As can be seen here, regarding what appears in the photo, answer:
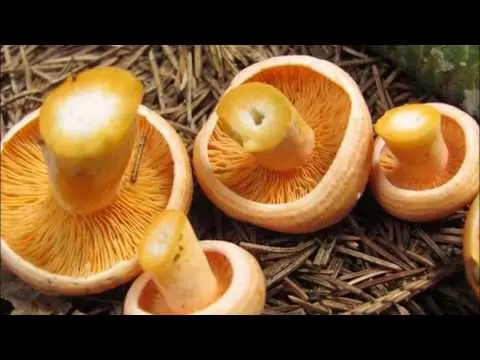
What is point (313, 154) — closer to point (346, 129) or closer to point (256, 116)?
point (346, 129)

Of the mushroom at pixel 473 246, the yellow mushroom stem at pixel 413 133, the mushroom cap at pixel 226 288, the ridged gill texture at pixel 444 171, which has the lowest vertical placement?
the mushroom cap at pixel 226 288

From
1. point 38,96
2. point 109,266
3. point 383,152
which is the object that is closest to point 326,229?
point 383,152

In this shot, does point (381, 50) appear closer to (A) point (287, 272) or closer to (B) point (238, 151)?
(B) point (238, 151)

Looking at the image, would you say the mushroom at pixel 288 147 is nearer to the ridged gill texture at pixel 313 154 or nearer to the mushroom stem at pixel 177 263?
the ridged gill texture at pixel 313 154

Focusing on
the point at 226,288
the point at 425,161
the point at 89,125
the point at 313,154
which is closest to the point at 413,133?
the point at 425,161

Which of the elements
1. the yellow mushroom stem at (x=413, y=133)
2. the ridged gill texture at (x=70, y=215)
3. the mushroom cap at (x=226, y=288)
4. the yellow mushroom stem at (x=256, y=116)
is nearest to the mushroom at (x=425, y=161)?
the yellow mushroom stem at (x=413, y=133)

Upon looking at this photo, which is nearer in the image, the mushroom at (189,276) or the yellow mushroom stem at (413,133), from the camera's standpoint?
the mushroom at (189,276)

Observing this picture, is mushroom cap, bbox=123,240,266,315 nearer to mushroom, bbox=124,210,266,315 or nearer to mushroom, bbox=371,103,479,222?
mushroom, bbox=124,210,266,315
